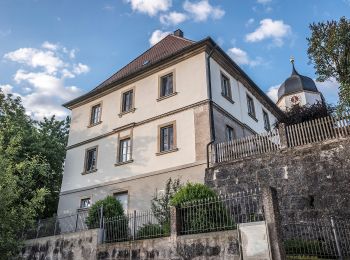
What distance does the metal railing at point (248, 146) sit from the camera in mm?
15320

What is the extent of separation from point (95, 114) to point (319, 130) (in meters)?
15.2

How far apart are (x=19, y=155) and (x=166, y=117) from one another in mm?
Answer: 10702

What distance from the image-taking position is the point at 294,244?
11.6 metres

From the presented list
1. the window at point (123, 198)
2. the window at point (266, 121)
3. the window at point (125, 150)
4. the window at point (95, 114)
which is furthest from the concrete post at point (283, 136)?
the window at point (95, 114)

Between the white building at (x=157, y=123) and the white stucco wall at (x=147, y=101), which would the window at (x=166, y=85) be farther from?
the white stucco wall at (x=147, y=101)

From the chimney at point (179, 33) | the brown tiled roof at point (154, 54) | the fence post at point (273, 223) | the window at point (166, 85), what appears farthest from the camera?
the chimney at point (179, 33)

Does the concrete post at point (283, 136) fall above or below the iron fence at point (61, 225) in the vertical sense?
above

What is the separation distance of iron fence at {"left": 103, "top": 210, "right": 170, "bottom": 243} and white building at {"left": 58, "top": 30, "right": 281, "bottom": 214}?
430cm

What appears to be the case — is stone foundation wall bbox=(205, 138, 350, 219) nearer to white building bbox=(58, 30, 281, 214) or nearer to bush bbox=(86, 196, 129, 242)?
white building bbox=(58, 30, 281, 214)

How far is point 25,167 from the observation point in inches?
668

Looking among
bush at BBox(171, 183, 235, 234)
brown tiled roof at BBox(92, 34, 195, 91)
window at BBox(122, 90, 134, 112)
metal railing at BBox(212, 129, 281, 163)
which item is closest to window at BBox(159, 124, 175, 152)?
metal railing at BBox(212, 129, 281, 163)

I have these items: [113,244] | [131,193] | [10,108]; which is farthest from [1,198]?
[10,108]

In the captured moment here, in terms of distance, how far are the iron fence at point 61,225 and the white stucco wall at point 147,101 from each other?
23.2 feet

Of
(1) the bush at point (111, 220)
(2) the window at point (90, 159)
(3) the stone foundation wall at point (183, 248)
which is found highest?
(2) the window at point (90, 159)
